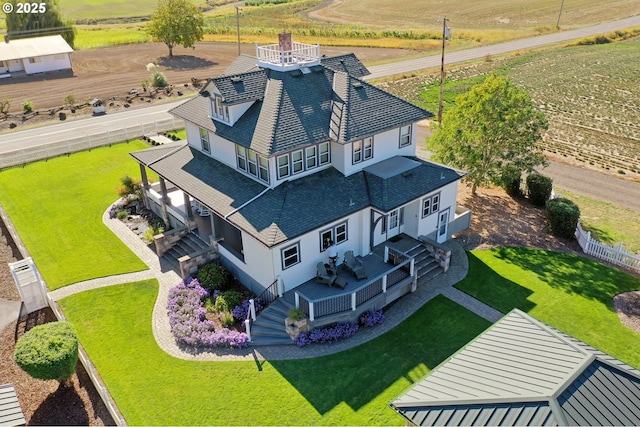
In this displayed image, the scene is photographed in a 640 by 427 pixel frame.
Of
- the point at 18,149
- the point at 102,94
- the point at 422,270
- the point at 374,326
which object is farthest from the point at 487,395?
the point at 102,94

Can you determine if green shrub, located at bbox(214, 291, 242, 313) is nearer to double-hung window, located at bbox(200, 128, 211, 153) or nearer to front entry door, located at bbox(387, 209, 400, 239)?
front entry door, located at bbox(387, 209, 400, 239)

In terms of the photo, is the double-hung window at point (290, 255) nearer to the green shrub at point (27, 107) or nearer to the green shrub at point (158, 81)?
the green shrub at point (27, 107)

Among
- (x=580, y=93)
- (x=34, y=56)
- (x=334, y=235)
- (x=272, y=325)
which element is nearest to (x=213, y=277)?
(x=272, y=325)

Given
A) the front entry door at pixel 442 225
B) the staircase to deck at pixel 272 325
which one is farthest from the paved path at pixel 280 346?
the front entry door at pixel 442 225

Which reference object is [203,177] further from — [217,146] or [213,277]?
[213,277]

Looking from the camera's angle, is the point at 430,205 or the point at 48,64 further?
the point at 48,64

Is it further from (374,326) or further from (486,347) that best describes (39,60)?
(486,347)
